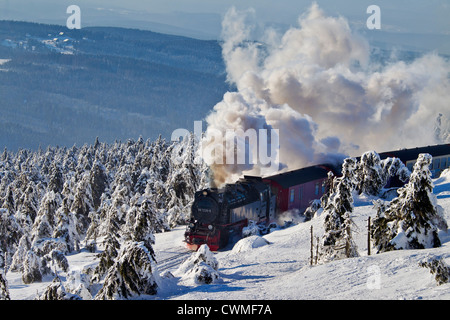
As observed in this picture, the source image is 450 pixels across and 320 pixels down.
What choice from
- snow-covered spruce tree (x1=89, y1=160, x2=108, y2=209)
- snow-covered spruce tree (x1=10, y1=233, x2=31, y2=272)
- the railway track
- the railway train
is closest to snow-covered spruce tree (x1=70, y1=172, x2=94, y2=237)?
snow-covered spruce tree (x1=89, y1=160, x2=108, y2=209)

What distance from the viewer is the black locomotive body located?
123ft

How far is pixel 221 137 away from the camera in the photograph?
50531 millimetres

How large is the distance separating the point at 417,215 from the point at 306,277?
605 centimetres

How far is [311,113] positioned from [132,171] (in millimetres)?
26788

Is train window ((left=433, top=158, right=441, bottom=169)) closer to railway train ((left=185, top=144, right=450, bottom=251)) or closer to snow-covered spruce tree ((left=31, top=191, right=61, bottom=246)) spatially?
railway train ((left=185, top=144, right=450, bottom=251))

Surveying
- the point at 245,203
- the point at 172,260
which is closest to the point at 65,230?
the point at 172,260

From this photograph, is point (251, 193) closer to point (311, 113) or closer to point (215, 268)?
point (215, 268)

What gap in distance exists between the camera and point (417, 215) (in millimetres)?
24547

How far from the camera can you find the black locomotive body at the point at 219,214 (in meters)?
37.4

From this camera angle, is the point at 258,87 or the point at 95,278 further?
the point at 258,87

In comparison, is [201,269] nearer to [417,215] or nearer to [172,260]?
[417,215]

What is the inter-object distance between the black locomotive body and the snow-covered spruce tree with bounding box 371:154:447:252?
14076 millimetres
